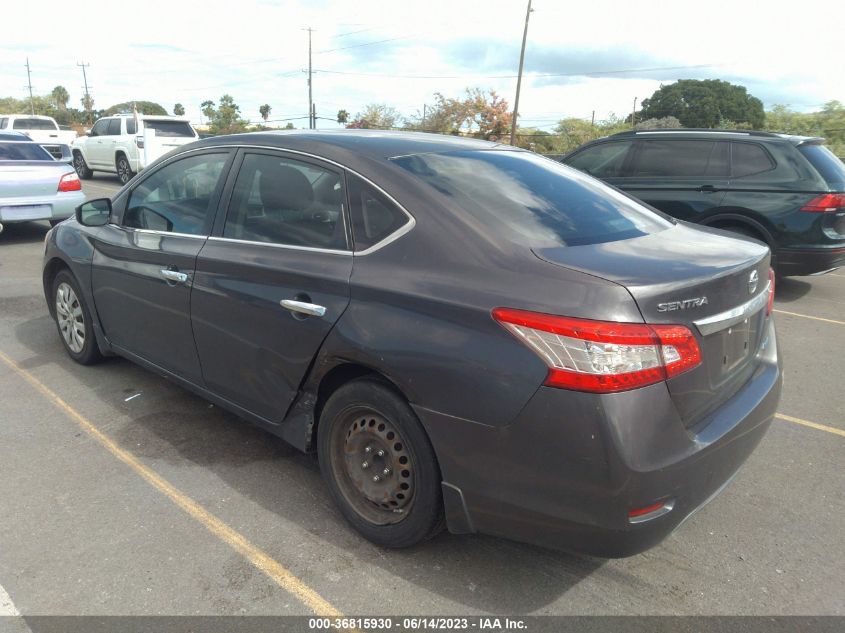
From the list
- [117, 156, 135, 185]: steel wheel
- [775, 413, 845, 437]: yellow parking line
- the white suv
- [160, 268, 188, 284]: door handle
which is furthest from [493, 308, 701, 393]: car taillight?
[117, 156, 135, 185]: steel wheel

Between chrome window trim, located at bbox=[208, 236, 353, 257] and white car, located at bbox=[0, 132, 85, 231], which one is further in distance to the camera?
white car, located at bbox=[0, 132, 85, 231]

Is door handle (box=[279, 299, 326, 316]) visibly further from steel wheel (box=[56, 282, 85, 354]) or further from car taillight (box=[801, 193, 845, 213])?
car taillight (box=[801, 193, 845, 213])

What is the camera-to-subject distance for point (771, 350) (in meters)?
2.97

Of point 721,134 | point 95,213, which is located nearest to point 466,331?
point 95,213

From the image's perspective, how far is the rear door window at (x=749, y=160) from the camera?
23.7ft

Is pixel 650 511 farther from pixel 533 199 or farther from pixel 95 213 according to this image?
pixel 95 213

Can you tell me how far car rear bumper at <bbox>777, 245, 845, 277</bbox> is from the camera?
6.92 metres

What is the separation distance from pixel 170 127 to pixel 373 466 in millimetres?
17363

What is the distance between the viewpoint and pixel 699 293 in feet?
7.56

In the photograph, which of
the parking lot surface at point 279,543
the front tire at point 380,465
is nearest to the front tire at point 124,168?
the parking lot surface at point 279,543

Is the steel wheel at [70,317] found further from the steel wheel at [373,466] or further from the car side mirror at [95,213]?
the steel wheel at [373,466]

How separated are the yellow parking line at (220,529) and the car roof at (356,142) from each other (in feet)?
5.58

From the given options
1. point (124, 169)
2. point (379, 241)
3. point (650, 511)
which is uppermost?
point (379, 241)

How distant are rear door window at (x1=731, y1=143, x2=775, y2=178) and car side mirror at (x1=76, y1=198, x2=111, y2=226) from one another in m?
6.36
